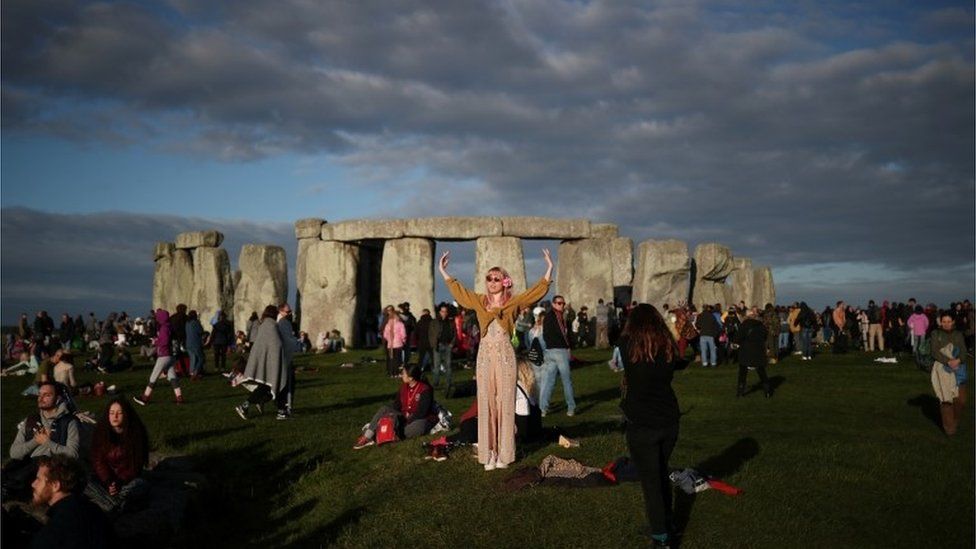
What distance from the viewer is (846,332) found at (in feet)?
79.4

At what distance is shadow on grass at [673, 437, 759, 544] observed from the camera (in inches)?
267

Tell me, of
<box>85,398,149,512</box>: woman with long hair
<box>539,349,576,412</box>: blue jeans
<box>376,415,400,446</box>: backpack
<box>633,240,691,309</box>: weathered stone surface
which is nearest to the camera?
<box>85,398,149,512</box>: woman with long hair

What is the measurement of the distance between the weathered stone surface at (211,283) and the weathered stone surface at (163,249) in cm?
433

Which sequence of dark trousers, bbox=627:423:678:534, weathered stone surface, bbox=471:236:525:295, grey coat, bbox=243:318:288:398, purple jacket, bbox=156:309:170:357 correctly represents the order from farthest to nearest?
weathered stone surface, bbox=471:236:525:295, purple jacket, bbox=156:309:170:357, grey coat, bbox=243:318:288:398, dark trousers, bbox=627:423:678:534

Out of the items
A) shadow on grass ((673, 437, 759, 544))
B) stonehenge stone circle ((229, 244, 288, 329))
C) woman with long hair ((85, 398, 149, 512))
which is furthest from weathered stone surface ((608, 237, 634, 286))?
woman with long hair ((85, 398, 149, 512))

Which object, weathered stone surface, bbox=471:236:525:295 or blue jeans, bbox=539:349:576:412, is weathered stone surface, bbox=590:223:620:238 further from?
blue jeans, bbox=539:349:576:412

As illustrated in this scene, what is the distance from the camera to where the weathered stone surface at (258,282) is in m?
28.7

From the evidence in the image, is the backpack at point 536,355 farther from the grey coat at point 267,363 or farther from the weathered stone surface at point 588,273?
the weathered stone surface at point 588,273

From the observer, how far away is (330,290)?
27.8 meters

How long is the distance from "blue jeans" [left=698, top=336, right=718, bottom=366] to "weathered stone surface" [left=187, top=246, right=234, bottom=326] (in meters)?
18.0

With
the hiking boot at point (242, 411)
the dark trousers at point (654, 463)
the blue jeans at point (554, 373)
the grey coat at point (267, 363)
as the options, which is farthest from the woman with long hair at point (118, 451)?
the blue jeans at point (554, 373)

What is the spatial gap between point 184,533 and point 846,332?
69.1ft

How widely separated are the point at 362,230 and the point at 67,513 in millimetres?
22836

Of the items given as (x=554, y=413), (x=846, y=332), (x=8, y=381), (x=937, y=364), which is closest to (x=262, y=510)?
(x=554, y=413)
